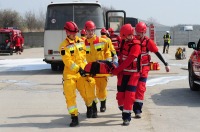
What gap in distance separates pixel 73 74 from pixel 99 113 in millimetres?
1462

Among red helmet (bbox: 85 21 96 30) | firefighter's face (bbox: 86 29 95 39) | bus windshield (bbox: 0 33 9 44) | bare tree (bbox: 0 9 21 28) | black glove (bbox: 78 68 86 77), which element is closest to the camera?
black glove (bbox: 78 68 86 77)

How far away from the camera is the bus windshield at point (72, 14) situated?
55.7ft

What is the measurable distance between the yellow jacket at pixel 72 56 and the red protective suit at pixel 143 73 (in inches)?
49.6

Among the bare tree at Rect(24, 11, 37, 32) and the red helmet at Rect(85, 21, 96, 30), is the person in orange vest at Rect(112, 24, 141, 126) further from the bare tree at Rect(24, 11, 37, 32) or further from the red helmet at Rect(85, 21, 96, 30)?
the bare tree at Rect(24, 11, 37, 32)

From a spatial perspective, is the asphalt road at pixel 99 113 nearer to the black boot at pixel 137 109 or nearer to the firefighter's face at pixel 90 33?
the black boot at pixel 137 109

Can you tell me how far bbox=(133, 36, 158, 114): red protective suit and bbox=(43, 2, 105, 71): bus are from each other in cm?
864

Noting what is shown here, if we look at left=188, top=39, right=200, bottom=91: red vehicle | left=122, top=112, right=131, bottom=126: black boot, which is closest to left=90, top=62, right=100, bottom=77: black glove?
left=122, top=112, right=131, bottom=126: black boot

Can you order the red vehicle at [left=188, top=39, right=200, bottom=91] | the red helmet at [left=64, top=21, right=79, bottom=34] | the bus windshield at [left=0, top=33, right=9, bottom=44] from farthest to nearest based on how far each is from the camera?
the bus windshield at [left=0, top=33, right=9, bottom=44] → the red vehicle at [left=188, top=39, right=200, bottom=91] → the red helmet at [left=64, top=21, right=79, bottom=34]

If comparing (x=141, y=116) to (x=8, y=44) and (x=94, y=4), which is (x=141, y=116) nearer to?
(x=94, y=4)

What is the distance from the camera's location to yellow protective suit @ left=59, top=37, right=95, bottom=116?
294 inches

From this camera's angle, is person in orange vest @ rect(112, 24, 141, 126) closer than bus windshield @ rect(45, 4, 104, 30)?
Yes

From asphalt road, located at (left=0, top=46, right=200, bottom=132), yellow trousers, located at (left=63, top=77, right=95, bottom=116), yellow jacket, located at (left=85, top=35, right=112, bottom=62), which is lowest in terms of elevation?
asphalt road, located at (left=0, top=46, right=200, bottom=132)

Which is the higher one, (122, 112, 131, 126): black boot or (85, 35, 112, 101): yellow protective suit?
(85, 35, 112, 101): yellow protective suit

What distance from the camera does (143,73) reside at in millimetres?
8234
